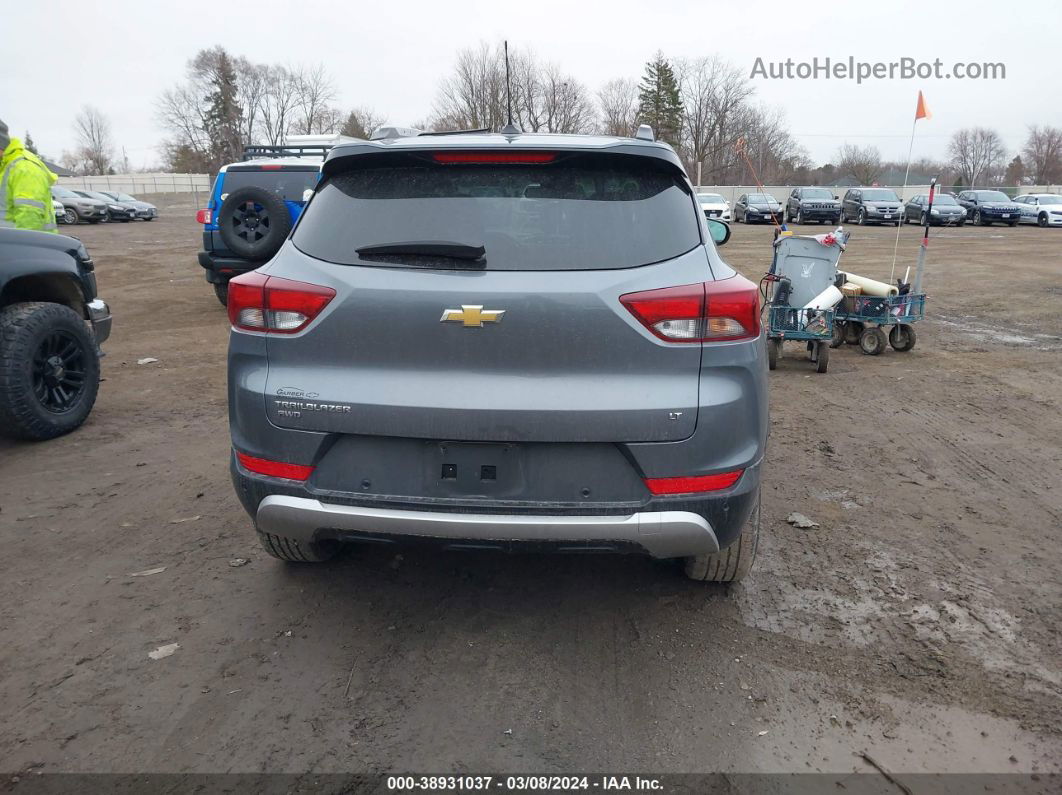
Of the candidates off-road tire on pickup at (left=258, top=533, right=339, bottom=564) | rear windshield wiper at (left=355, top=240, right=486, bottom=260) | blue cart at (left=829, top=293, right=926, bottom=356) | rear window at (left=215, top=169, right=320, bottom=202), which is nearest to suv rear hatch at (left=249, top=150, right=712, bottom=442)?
rear windshield wiper at (left=355, top=240, right=486, bottom=260)

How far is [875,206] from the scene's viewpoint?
33625 mm

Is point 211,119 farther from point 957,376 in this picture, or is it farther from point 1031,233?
point 957,376

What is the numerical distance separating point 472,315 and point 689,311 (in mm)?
739

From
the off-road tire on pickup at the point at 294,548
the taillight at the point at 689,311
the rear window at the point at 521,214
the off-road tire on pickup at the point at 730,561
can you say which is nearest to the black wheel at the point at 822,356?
the off-road tire on pickup at the point at 730,561

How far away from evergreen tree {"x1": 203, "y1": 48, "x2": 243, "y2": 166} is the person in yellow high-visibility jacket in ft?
238

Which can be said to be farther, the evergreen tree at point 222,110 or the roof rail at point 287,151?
the evergreen tree at point 222,110

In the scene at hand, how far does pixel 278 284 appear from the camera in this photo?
284 cm

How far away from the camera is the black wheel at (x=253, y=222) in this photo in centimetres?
824

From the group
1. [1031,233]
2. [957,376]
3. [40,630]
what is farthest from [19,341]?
[1031,233]

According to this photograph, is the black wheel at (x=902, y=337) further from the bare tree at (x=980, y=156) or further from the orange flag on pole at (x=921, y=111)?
the bare tree at (x=980, y=156)

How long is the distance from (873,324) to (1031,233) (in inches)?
1032

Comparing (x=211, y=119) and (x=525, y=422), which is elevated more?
(x=211, y=119)

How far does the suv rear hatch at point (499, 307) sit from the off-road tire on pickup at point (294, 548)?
0.79 metres

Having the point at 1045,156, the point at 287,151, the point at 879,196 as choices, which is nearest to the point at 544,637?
the point at 287,151
